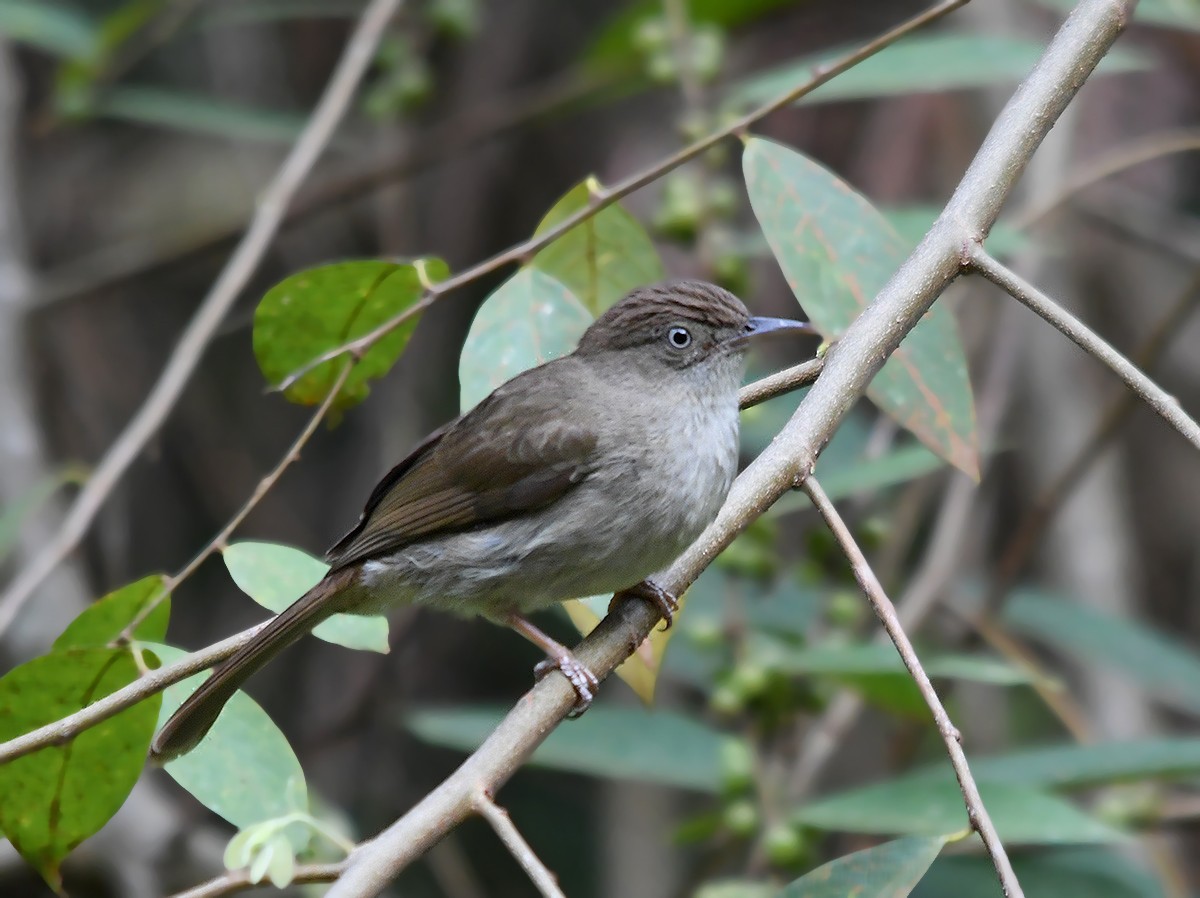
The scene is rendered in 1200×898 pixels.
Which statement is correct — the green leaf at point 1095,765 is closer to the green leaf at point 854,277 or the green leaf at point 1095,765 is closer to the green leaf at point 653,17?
the green leaf at point 854,277

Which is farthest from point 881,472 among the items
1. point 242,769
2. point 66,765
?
point 66,765

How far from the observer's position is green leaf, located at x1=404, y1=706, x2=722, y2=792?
3736 mm

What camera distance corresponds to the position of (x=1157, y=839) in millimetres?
4254

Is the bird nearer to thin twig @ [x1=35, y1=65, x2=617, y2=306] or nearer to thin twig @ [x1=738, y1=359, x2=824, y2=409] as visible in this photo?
thin twig @ [x1=738, y1=359, x2=824, y2=409]

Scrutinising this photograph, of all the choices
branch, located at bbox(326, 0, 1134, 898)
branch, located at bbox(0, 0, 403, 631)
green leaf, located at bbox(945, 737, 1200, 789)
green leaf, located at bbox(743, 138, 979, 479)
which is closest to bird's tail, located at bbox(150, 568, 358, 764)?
branch, located at bbox(326, 0, 1134, 898)

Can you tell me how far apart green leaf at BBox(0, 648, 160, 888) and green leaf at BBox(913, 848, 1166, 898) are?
2.35 metres

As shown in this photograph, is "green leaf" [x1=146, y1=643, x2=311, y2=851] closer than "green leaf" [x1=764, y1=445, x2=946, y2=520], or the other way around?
"green leaf" [x1=146, y1=643, x2=311, y2=851]

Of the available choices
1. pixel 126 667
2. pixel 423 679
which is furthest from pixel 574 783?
pixel 126 667

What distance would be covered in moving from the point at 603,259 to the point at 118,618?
1217 millimetres

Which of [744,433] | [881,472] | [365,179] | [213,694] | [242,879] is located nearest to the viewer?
[242,879]

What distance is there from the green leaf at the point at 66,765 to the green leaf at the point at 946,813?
1.44 meters

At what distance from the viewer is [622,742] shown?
3861 mm

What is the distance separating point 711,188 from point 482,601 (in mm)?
1641

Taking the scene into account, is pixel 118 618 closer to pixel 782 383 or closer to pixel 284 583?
pixel 284 583
